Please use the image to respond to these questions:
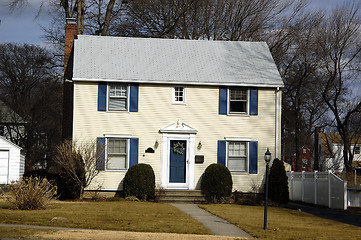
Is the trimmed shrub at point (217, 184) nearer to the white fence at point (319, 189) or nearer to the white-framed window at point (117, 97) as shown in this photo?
the white fence at point (319, 189)

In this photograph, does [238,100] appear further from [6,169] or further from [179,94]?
[6,169]

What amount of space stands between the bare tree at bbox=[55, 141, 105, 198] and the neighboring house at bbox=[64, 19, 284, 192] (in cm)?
34

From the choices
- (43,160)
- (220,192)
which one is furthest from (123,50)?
(43,160)

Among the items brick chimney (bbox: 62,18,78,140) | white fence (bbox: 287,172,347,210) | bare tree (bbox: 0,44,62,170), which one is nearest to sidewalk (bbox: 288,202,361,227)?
white fence (bbox: 287,172,347,210)

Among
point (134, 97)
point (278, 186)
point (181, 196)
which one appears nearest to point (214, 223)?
point (181, 196)

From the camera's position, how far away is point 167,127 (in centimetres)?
2372

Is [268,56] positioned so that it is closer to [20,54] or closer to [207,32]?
[207,32]

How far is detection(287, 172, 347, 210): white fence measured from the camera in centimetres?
2198

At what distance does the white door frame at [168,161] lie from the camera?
77.6 feet

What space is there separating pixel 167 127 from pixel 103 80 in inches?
131

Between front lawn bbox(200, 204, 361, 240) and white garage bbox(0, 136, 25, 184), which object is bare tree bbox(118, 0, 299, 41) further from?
A: front lawn bbox(200, 204, 361, 240)

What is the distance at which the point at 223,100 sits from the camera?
2430 centimetres

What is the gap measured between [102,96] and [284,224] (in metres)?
10.4

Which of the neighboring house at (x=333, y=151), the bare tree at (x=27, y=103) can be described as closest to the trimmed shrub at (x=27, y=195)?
the bare tree at (x=27, y=103)
